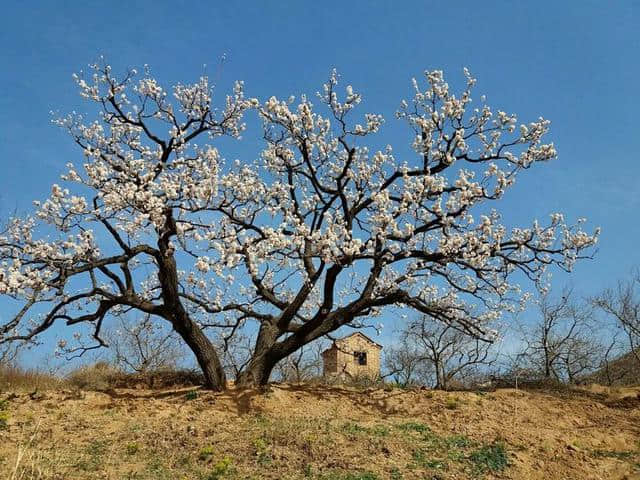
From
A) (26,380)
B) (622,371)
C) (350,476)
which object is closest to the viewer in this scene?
(350,476)

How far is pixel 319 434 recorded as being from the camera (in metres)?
9.98

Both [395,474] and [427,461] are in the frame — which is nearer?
[395,474]

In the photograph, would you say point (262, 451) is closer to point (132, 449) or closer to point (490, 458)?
point (132, 449)

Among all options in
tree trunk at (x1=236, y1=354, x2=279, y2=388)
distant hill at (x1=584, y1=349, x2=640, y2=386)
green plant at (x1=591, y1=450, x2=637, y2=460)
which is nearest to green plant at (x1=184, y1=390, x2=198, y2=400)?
tree trunk at (x1=236, y1=354, x2=279, y2=388)

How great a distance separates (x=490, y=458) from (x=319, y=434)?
2.66 metres

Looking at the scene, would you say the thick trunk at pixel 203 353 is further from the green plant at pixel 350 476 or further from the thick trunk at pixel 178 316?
the green plant at pixel 350 476

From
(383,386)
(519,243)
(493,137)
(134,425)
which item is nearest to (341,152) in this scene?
(493,137)

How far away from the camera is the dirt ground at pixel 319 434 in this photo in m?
8.72

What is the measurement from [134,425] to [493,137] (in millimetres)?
8623

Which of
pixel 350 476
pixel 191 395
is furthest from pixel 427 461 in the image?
pixel 191 395

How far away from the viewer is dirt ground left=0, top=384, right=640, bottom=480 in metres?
8.72

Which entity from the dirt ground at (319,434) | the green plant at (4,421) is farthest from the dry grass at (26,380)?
the green plant at (4,421)

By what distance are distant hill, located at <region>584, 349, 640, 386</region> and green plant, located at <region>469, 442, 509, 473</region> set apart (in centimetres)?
1294

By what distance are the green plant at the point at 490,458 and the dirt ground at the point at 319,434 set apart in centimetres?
1
